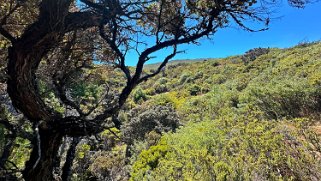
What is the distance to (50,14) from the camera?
273 centimetres

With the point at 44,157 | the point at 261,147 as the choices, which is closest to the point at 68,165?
the point at 44,157

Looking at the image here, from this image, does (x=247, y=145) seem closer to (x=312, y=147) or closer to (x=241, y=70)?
(x=312, y=147)

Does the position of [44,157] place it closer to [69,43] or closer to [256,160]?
[69,43]

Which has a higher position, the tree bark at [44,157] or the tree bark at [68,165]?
the tree bark at [44,157]

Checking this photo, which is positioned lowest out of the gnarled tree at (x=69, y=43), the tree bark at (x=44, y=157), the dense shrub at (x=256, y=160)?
the dense shrub at (x=256, y=160)

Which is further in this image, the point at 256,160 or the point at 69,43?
the point at 256,160

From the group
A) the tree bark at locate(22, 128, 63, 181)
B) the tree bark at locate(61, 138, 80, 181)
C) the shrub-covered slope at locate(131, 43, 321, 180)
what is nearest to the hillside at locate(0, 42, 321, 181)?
A: the shrub-covered slope at locate(131, 43, 321, 180)

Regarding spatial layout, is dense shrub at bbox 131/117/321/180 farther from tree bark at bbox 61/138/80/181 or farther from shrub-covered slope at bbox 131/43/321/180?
tree bark at bbox 61/138/80/181

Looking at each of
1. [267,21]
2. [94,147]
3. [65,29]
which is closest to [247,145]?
[267,21]

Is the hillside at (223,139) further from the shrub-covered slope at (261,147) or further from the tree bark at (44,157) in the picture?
the tree bark at (44,157)

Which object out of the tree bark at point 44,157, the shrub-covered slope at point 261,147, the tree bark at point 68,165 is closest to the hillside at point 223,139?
the shrub-covered slope at point 261,147

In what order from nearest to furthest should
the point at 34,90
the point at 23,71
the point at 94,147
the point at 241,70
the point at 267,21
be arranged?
the point at 23,71 < the point at 34,90 < the point at 267,21 < the point at 94,147 < the point at 241,70

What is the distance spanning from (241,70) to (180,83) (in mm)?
8230

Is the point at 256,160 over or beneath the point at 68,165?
beneath
